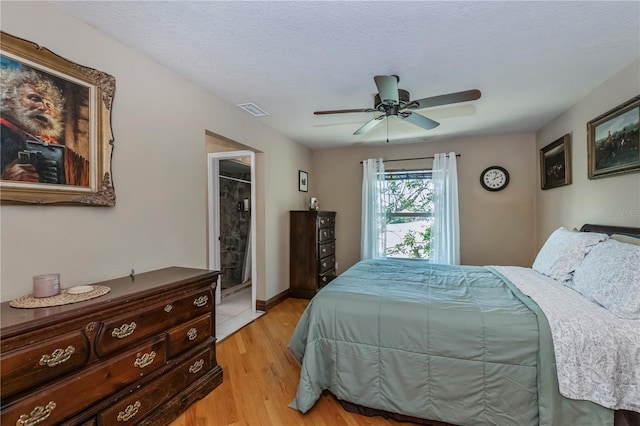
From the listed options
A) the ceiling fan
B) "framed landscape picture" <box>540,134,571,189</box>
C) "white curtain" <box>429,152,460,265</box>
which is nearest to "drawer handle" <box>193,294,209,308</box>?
the ceiling fan

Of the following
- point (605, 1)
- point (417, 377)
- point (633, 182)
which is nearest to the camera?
point (605, 1)

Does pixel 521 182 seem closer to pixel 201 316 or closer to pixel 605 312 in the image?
pixel 605 312

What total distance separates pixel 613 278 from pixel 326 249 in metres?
3.16

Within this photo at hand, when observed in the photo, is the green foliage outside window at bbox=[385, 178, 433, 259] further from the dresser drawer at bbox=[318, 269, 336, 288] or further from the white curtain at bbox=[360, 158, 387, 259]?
the dresser drawer at bbox=[318, 269, 336, 288]

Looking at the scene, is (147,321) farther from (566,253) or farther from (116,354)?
(566,253)

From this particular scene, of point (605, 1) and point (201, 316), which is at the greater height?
point (605, 1)

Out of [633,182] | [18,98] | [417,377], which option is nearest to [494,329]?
[417,377]

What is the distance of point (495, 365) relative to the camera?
5.05 feet

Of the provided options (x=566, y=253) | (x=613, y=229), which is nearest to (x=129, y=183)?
(x=566, y=253)

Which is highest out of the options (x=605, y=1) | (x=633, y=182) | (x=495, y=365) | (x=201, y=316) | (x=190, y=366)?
(x=605, y=1)

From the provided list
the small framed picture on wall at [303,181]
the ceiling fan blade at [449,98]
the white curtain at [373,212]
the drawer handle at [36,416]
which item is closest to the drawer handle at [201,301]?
the drawer handle at [36,416]

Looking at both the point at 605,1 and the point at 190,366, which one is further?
the point at 190,366

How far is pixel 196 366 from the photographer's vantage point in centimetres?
192

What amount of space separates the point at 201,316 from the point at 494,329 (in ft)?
5.93
